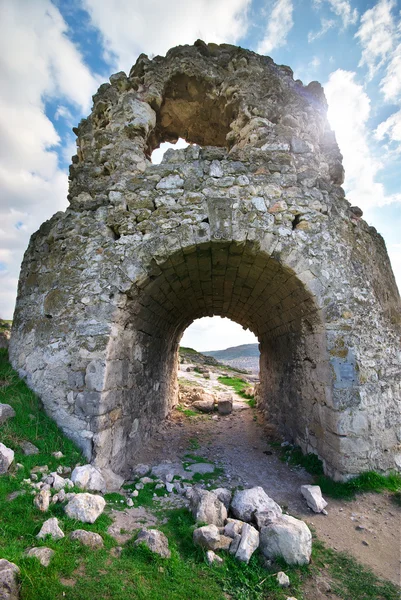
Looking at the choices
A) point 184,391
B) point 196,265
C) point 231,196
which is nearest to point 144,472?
point 196,265

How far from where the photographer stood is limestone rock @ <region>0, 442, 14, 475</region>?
2787mm

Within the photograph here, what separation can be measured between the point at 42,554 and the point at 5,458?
127 centimetres

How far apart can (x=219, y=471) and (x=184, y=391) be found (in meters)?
6.44

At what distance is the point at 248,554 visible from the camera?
7.45 ft

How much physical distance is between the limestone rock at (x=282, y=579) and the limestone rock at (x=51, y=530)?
5.30 ft

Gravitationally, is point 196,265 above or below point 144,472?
above

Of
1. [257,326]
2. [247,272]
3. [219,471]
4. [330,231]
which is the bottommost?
[219,471]

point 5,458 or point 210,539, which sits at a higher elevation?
point 5,458

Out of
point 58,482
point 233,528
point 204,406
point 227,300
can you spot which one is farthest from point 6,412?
point 204,406

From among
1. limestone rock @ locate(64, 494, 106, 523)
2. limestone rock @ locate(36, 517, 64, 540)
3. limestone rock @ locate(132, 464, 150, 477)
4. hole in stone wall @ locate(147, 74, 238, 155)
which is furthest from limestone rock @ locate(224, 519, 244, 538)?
hole in stone wall @ locate(147, 74, 238, 155)

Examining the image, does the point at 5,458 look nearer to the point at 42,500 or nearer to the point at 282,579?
the point at 42,500

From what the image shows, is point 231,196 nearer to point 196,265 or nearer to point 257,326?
point 196,265

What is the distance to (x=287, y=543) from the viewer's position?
7.66 ft

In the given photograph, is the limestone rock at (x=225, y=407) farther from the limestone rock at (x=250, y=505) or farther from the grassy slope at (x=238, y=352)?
the grassy slope at (x=238, y=352)
